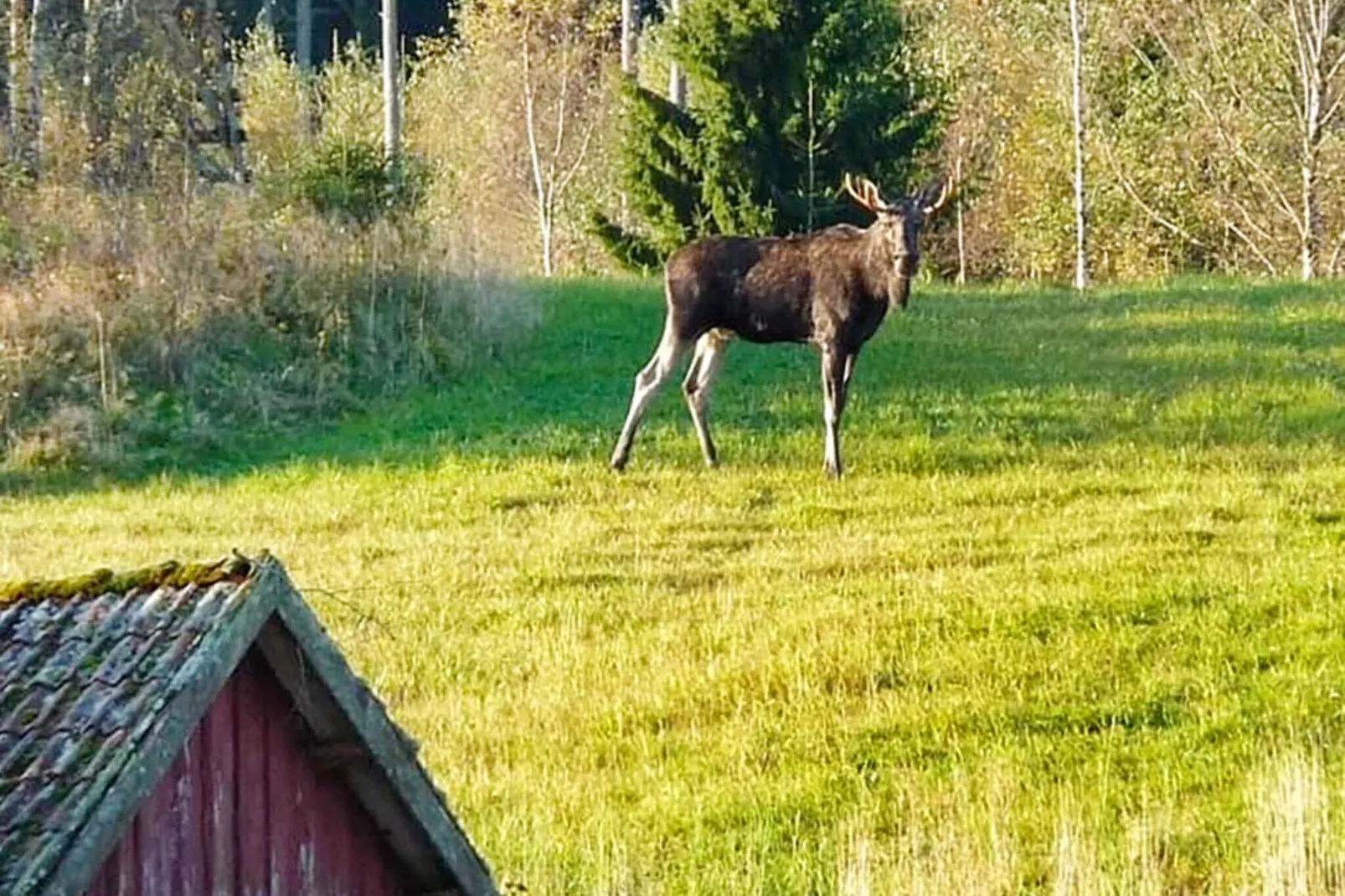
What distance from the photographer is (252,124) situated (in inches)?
1459

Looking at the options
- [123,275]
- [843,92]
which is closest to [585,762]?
[123,275]

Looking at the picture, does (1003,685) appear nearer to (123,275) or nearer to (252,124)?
(123,275)

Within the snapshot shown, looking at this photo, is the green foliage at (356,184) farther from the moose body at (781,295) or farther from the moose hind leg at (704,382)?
the moose body at (781,295)

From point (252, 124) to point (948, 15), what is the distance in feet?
58.8

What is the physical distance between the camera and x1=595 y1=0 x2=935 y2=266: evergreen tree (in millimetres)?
31188

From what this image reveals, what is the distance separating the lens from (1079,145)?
134 feet

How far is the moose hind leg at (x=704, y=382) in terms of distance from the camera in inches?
749

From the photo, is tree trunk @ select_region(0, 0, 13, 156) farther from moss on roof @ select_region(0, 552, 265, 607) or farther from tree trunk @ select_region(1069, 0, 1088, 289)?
moss on roof @ select_region(0, 552, 265, 607)

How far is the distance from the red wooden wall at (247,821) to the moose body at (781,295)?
48.5 ft

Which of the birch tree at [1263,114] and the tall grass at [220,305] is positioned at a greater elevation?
the birch tree at [1263,114]

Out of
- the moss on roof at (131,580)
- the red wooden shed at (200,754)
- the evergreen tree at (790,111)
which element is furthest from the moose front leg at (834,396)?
the moss on roof at (131,580)

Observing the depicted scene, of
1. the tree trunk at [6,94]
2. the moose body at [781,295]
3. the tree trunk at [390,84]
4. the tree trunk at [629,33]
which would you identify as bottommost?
the moose body at [781,295]

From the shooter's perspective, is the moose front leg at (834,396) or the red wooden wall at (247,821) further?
the moose front leg at (834,396)

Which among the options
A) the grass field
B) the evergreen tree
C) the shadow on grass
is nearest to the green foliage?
the shadow on grass
